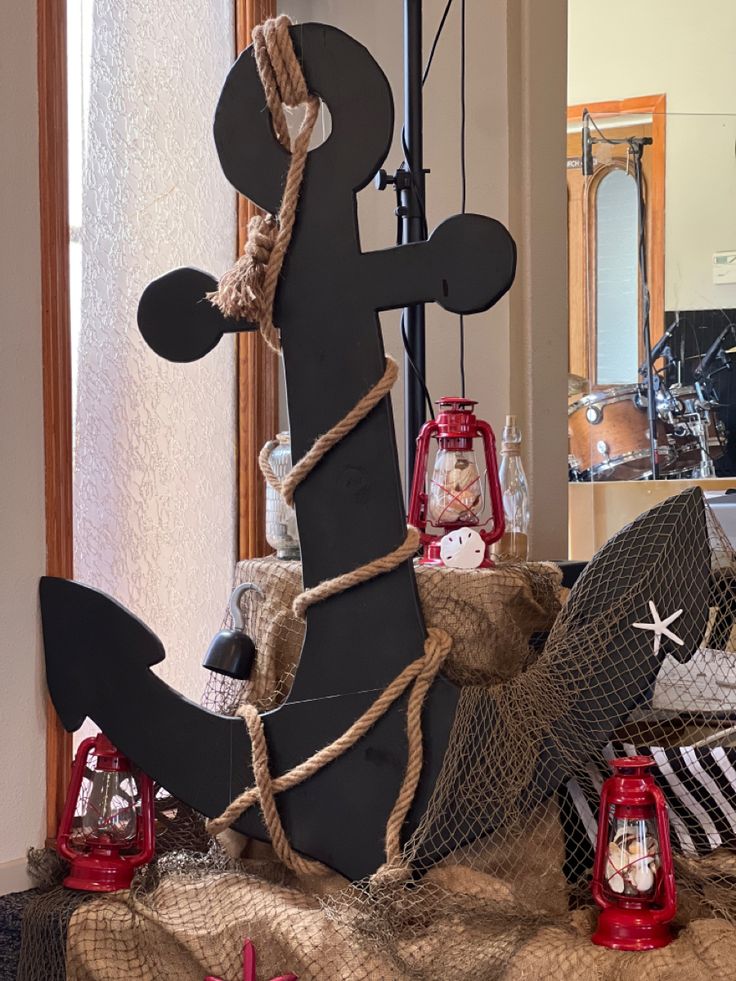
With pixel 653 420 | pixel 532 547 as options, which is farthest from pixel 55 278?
pixel 653 420

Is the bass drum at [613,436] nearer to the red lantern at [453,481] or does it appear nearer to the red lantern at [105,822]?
the red lantern at [453,481]

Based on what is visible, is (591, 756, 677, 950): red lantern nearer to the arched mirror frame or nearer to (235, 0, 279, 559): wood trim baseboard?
(235, 0, 279, 559): wood trim baseboard

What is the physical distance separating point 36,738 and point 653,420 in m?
2.17

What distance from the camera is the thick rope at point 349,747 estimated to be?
1206 millimetres

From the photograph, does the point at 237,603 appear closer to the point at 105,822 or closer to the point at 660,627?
the point at 105,822

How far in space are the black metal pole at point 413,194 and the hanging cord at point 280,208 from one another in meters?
0.33

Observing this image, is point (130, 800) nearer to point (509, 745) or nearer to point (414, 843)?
point (414, 843)

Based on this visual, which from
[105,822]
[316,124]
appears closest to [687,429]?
[316,124]

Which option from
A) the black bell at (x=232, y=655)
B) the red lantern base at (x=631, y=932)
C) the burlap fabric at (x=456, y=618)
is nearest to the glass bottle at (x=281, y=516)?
the burlap fabric at (x=456, y=618)

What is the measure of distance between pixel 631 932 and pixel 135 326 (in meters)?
1.02

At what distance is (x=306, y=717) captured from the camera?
126 cm

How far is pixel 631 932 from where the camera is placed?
41.4 inches

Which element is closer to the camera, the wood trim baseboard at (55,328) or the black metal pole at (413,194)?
the wood trim baseboard at (55,328)

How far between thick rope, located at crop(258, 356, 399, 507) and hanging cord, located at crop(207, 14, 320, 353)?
5.4 inches
